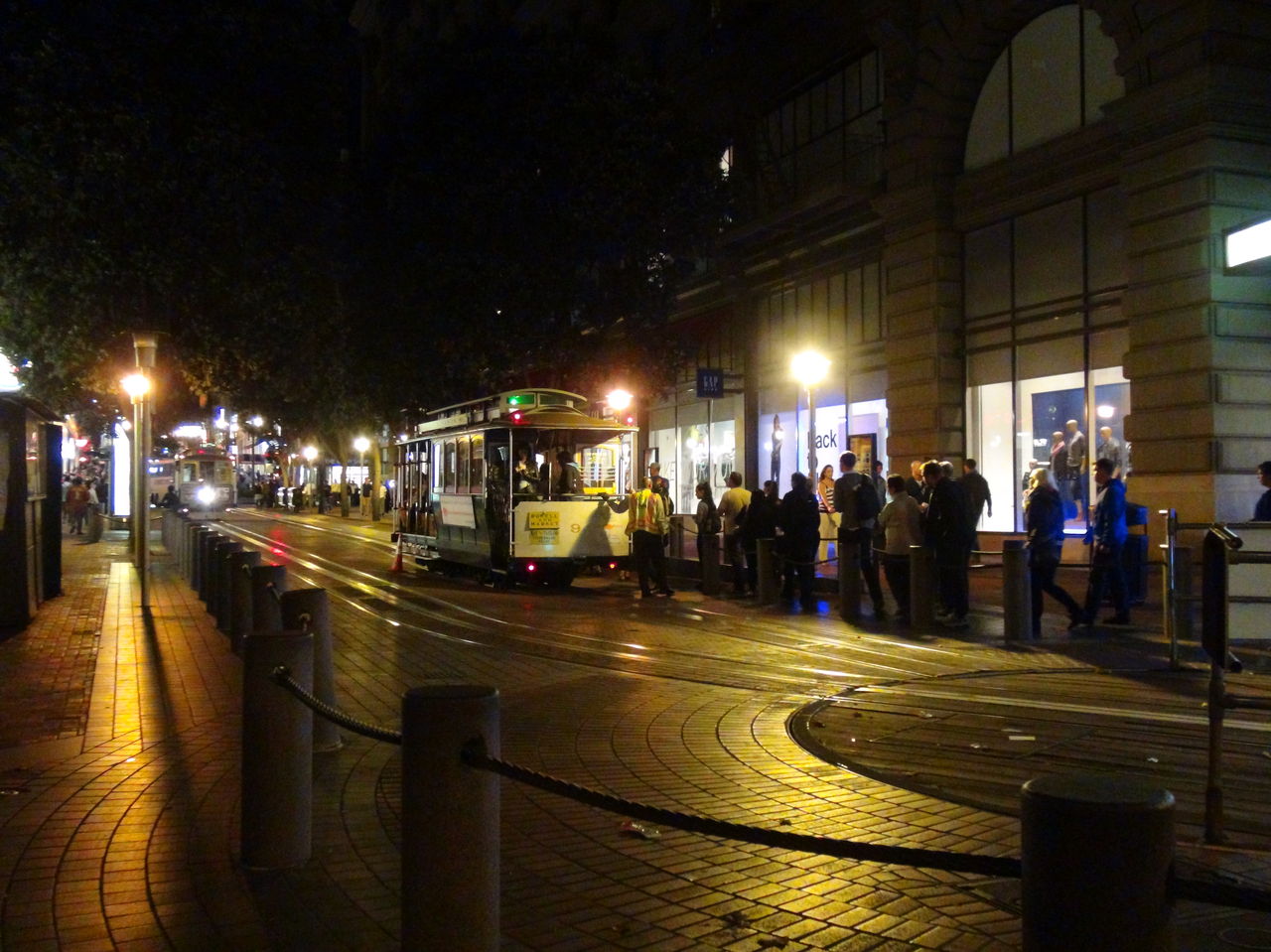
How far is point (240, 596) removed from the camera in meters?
10.8

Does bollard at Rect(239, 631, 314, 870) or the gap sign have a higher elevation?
the gap sign

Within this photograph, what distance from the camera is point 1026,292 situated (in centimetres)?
2189

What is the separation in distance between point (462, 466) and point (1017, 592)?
11.2 m

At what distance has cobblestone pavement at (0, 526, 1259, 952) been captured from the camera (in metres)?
4.46

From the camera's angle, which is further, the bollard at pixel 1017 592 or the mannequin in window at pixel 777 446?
the mannequin in window at pixel 777 446

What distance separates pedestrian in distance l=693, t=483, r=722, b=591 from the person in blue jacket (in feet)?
20.4

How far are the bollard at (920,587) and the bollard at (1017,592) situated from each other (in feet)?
4.01

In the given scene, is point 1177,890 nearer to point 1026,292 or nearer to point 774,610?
point 774,610

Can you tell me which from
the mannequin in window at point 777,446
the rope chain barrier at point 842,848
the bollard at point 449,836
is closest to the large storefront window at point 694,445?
the mannequin in window at point 777,446

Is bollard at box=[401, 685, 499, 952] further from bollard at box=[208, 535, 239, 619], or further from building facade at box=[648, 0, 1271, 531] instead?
building facade at box=[648, 0, 1271, 531]

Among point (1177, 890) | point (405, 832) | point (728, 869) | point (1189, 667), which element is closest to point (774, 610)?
point (1189, 667)

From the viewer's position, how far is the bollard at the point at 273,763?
5.14 metres

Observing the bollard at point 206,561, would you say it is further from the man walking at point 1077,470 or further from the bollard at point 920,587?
the man walking at point 1077,470

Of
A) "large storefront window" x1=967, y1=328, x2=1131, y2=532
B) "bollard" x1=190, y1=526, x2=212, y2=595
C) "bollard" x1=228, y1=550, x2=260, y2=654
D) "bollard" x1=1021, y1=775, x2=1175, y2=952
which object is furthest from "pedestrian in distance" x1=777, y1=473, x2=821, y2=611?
"bollard" x1=1021, y1=775, x2=1175, y2=952
